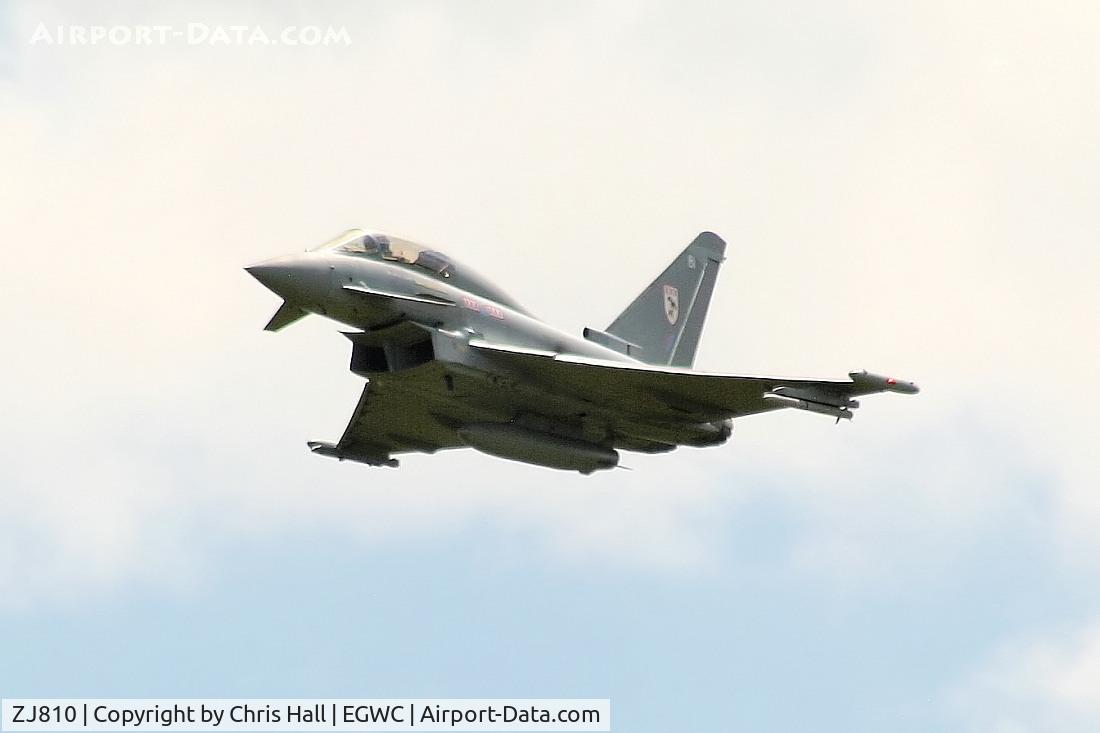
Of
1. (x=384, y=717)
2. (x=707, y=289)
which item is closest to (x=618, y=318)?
(x=707, y=289)

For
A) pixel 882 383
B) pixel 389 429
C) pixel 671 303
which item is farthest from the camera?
pixel 671 303

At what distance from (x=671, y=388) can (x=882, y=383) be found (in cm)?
404

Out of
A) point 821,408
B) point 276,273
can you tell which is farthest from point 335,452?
point 821,408

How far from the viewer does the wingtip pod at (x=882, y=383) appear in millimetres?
28078

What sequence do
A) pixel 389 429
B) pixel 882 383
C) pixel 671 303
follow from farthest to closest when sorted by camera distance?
pixel 671 303 < pixel 389 429 < pixel 882 383

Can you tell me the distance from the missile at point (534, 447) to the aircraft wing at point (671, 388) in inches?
43.3

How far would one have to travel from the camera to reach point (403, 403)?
33250mm

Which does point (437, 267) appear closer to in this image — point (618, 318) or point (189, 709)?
point (618, 318)

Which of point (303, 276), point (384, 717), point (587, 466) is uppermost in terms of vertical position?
point (303, 276)

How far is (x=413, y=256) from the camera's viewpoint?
3075 centimetres

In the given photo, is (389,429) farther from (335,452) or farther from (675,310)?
(675,310)

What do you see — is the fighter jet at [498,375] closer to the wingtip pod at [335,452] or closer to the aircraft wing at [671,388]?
the aircraft wing at [671,388]

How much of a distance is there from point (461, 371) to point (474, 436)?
6.77 ft

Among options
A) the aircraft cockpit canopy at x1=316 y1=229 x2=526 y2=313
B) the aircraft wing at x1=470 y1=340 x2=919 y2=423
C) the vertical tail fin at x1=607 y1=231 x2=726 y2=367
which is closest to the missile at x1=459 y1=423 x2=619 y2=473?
the aircraft wing at x1=470 y1=340 x2=919 y2=423
